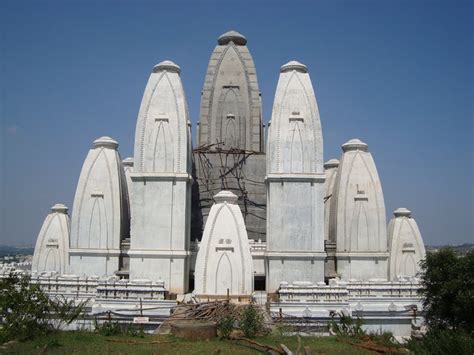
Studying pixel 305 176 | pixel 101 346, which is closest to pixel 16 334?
pixel 101 346

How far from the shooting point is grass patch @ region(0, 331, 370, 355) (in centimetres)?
1186

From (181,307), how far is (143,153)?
810 centimetres

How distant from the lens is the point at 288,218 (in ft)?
73.4

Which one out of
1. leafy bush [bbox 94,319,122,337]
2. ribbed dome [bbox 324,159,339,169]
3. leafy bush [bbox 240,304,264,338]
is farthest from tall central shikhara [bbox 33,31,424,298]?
leafy bush [bbox 94,319,122,337]

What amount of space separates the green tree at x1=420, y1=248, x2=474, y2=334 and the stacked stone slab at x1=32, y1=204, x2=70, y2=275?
1803cm

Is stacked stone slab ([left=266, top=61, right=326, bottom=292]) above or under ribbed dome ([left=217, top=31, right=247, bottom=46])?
under

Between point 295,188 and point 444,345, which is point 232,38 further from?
point 444,345

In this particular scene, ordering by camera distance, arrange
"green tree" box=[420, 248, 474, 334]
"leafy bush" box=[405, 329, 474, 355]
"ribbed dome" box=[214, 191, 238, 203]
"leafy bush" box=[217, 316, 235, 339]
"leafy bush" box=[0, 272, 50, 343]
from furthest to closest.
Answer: "ribbed dome" box=[214, 191, 238, 203]
"green tree" box=[420, 248, 474, 334]
"leafy bush" box=[217, 316, 235, 339]
"leafy bush" box=[0, 272, 50, 343]
"leafy bush" box=[405, 329, 474, 355]

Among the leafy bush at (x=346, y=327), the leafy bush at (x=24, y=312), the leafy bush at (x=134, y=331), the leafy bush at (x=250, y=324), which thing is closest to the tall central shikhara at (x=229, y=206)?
the leafy bush at (x=346, y=327)

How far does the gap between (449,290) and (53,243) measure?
65.5 ft

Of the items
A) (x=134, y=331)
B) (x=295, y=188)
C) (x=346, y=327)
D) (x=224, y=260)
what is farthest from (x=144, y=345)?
(x=295, y=188)

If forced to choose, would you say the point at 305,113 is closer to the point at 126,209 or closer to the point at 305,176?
the point at 305,176

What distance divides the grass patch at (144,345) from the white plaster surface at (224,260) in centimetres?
489

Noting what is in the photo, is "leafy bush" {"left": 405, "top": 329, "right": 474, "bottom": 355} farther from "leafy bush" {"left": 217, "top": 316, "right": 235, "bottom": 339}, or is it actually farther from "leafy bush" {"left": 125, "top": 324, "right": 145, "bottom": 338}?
"leafy bush" {"left": 125, "top": 324, "right": 145, "bottom": 338}
